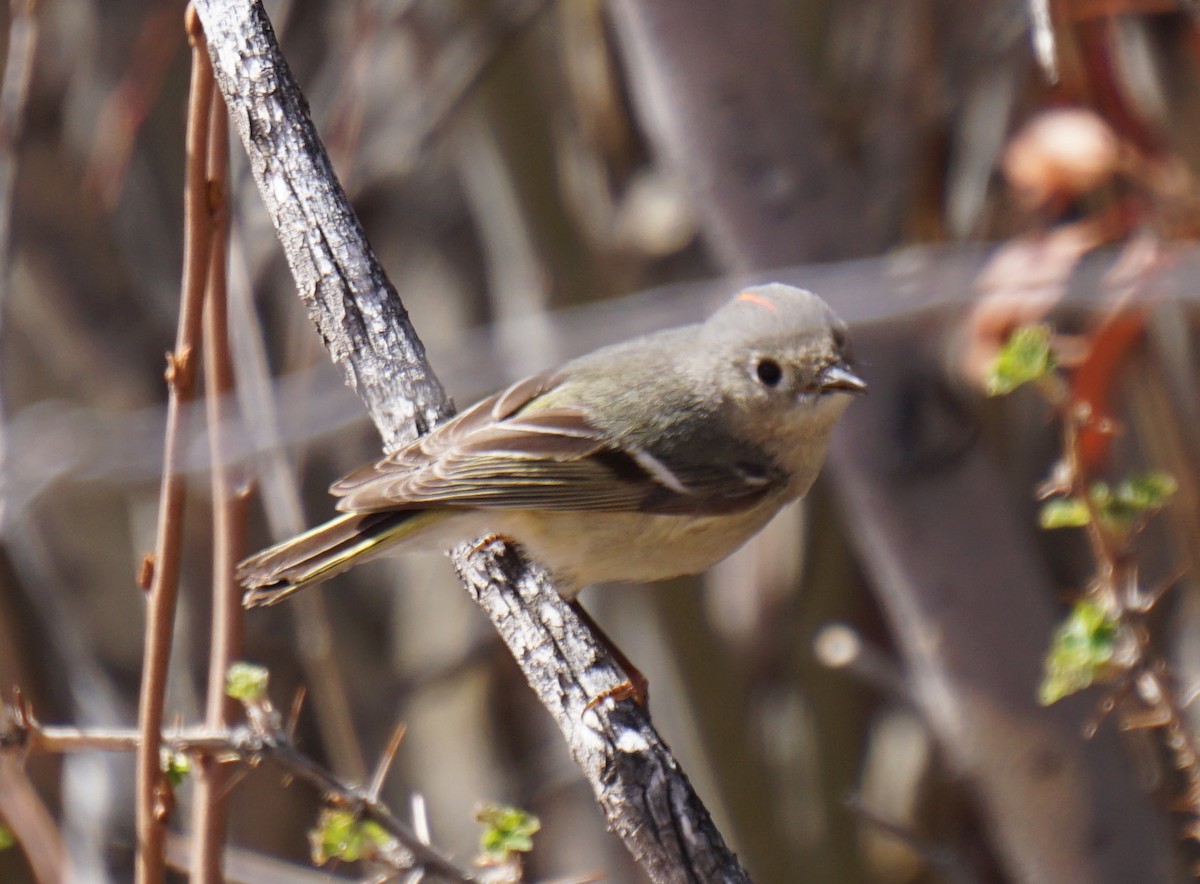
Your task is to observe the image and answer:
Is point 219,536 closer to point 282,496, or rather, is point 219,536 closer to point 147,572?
point 147,572

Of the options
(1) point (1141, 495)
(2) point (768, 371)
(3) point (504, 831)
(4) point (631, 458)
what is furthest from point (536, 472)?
(1) point (1141, 495)

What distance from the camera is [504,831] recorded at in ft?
4.94

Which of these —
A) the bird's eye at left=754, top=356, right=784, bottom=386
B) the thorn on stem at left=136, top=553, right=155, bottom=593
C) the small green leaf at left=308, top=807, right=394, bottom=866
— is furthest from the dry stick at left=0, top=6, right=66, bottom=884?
the bird's eye at left=754, top=356, right=784, bottom=386

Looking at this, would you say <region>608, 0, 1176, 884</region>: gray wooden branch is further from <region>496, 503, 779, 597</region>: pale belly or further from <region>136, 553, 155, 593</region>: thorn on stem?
<region>136, 553, 155, 593</region>: thorn on stem

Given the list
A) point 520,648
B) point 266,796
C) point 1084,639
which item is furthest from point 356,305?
point 266,796

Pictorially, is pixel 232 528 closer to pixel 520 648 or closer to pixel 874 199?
pixel 520 648

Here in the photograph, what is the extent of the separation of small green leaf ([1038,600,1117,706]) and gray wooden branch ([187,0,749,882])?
1.89ft

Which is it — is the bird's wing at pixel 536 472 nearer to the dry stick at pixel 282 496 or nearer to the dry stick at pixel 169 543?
the dry stick at pixel 282 496

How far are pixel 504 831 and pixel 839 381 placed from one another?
1096mm

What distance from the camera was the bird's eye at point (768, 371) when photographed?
241 centimetres

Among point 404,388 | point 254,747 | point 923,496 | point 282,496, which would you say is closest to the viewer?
point 254,747

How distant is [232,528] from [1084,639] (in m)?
1.15

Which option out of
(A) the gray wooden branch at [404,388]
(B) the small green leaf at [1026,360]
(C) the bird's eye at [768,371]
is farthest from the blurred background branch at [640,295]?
(B) the small green leaf at [1026,360]

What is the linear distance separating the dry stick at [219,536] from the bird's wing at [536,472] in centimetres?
37
